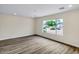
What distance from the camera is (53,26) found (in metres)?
6.41

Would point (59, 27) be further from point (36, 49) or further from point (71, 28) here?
point (36, 49)

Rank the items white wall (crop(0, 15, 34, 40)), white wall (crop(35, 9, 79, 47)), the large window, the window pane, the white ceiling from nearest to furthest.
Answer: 1. the white ceiling
2. white wall (crop(35, 9, 79, 47))
3. the window pane
4. the large window
5. white wall (crop(0, 15, 34, 40))

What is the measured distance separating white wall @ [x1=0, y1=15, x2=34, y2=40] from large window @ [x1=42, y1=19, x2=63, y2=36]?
1.67 meters

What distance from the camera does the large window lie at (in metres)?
5.66

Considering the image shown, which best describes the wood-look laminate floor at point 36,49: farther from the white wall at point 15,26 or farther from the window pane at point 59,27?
the white wall at point 15,26

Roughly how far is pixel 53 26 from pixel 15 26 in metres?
3.17

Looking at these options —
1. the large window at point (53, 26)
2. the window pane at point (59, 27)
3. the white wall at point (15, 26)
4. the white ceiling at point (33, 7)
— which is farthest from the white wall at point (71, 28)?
Answer: the white wall at point (15, 26)

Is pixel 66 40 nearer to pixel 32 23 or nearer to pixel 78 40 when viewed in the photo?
pixel 78 40

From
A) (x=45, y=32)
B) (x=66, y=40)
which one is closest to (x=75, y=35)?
(x=66, y=40)

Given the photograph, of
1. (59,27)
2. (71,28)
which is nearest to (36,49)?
(71,28)

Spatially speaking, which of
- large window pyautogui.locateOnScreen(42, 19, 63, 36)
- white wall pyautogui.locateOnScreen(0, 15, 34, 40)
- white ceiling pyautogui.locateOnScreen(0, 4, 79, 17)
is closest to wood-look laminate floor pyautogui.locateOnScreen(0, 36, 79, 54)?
large window pyautogui.locateOnScreen(42, 19, 63, 36)

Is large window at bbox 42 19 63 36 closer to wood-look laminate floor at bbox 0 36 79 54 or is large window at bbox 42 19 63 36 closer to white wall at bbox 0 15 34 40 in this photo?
wood-look laminate floor at bbox 0 36 79 54

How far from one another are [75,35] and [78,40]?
305 millimetres

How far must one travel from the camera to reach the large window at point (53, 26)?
18.6ft
